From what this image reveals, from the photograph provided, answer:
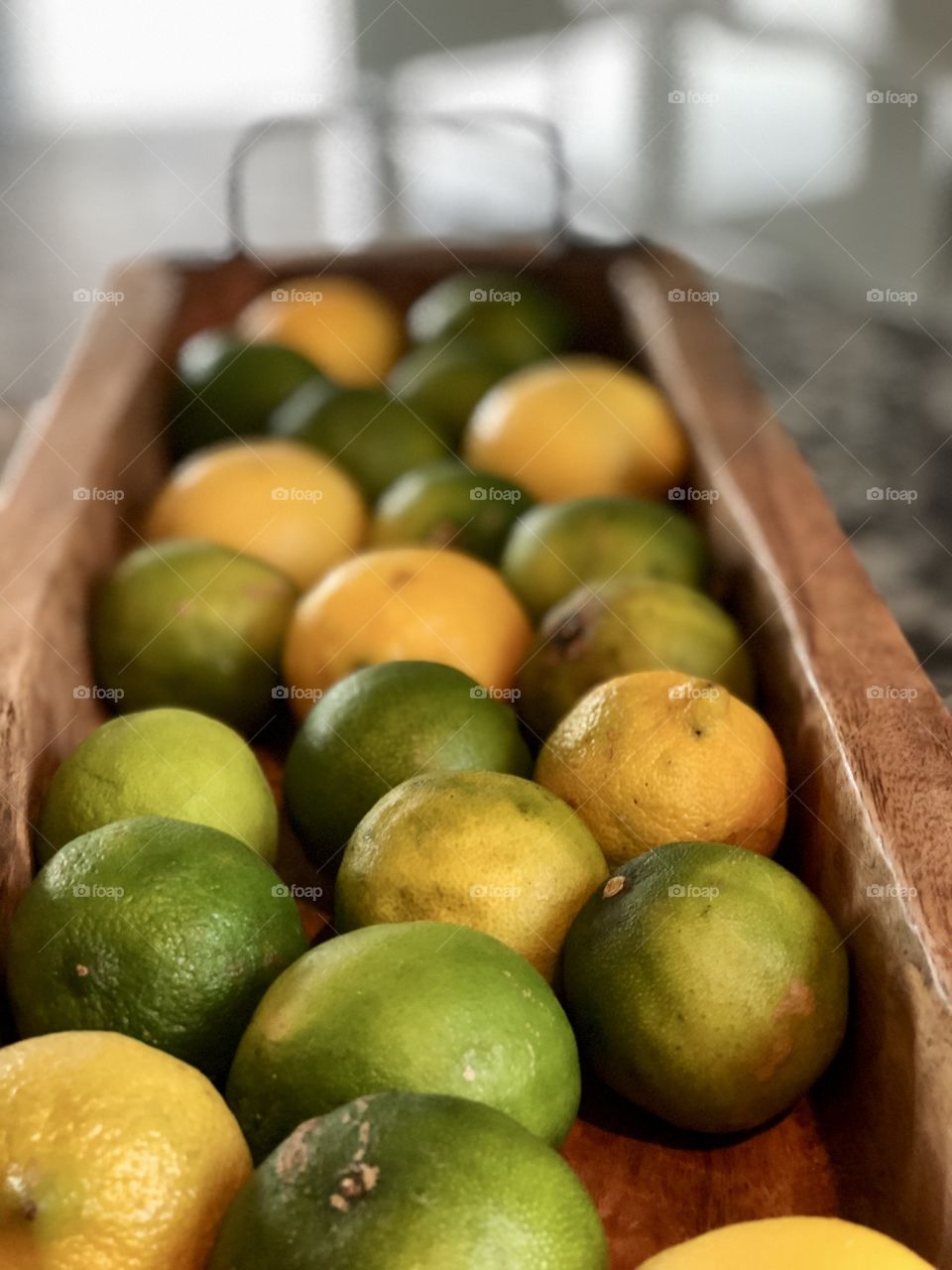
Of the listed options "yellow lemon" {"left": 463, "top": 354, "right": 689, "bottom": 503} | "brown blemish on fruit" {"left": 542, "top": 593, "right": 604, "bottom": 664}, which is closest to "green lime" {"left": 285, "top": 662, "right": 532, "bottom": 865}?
"brown blemish on fruit" {"left": 542, "top": 593, "right": 604, "bottom": 664}

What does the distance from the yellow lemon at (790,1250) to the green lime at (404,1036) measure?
11cm

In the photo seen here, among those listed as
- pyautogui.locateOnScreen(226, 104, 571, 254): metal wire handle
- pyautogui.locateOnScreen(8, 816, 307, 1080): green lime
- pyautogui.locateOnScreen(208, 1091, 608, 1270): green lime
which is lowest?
pyautogui.locateOnScreen(8, 816, 307, 1080): green lime

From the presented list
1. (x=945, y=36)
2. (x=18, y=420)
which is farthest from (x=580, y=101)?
(x=18, y=420)

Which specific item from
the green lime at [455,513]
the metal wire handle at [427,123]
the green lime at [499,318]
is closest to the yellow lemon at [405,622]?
the green lime at [455,513]

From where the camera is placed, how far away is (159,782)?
92cm

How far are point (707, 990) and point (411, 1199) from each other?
0.26m

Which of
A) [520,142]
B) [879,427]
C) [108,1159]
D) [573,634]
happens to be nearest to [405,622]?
[573,634]

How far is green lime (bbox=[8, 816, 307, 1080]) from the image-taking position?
0.75m

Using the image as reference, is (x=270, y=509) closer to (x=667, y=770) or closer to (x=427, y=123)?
(x=667, y=770)

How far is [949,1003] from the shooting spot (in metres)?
0.68

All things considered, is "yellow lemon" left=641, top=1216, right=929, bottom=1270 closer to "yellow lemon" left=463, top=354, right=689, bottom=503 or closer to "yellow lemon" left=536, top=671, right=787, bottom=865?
"yellow lemon" left=536, top=671, right=787, bottom=865

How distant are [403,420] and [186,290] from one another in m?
0.64

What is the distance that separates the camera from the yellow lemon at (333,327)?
1850 mm

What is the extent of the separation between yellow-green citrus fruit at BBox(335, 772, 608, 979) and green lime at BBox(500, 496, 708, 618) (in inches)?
16.3
